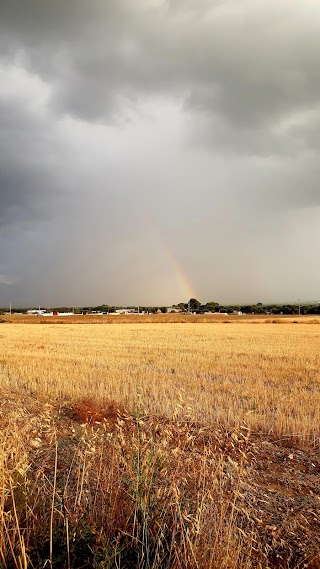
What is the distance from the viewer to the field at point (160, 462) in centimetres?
337

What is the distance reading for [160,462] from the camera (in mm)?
3766

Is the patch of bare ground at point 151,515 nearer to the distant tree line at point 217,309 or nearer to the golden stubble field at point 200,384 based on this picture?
the golden stubble field at point 200,384

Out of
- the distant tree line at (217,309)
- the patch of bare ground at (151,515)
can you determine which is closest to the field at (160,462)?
the patch of bare ground at (151,515)

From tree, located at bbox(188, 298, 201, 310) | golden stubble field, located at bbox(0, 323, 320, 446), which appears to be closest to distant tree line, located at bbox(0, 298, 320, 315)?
tree, located at bbox(188, 298, 201, 310)

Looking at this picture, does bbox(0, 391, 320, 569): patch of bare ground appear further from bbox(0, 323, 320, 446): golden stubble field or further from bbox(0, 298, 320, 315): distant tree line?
bbox(0, 298, 320, 315): distant tree line

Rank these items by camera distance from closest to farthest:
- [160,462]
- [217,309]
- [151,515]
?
[151,515]
[160,462]
[217,309]

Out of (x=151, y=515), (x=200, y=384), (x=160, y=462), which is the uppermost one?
(x=160, y=462)

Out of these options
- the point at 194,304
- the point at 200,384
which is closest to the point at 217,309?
the point at 194,304

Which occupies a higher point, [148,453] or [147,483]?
[148,453]

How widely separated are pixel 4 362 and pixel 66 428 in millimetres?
11749

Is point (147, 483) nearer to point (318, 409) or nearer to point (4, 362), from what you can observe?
point (318, 409)

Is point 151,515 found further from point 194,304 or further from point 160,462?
point 194,304

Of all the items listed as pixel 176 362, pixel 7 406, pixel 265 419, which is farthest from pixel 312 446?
pixel 176 362

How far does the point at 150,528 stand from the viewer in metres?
3.51
